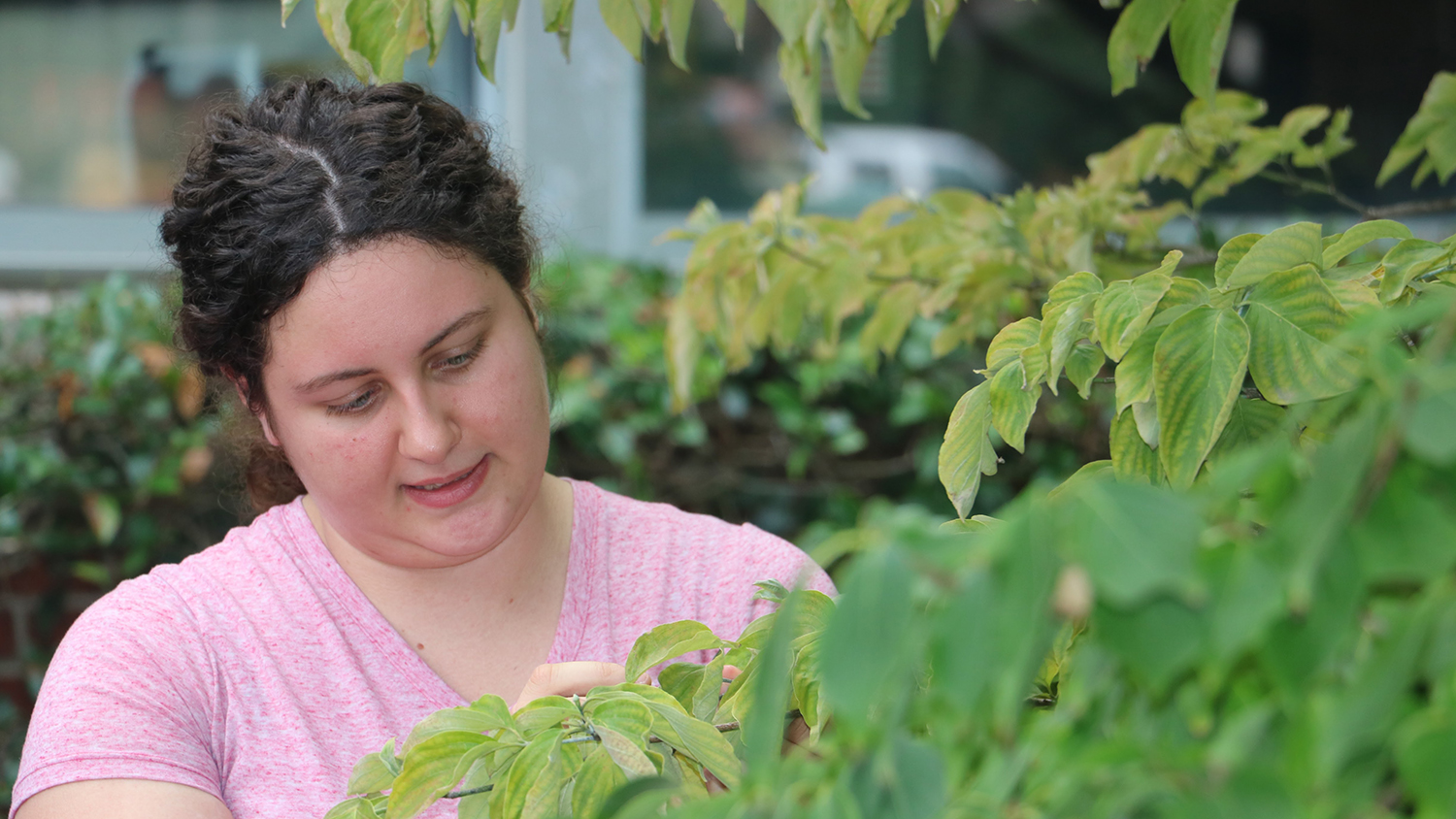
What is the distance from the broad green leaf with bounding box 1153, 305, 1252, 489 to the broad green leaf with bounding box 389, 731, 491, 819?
42 centimetres

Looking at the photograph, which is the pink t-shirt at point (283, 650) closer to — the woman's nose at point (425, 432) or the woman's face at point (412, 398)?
the woman's face at point (412, 398)

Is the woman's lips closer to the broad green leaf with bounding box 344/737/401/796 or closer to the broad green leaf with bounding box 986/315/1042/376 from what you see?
the broad green leaf with bounding box 344/737/401/796

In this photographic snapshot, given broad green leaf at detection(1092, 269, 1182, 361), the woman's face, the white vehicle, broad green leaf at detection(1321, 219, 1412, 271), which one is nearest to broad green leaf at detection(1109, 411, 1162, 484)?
broad green leaf at detection(1092, 269, 1182, 361)

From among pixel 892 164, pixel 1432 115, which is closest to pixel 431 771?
pixel 1432 115

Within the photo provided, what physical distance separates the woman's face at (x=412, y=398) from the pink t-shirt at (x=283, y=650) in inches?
4.2

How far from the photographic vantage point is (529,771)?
641 millimetres

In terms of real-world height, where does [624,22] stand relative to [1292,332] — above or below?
above

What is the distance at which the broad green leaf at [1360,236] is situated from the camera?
80 cm

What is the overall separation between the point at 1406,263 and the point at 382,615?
0.99m

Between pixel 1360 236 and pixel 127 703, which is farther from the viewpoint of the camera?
pixel 127 703

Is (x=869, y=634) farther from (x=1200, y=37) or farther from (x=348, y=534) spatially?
(x=348, y=534)

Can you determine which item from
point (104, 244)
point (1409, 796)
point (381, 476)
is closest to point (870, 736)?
point (1409, 796)

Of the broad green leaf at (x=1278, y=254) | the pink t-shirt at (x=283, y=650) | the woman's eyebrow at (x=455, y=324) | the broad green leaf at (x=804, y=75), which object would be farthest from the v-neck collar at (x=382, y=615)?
the broad green leaf at (x=1278, y=254)

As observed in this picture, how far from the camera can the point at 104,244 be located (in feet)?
10.8
